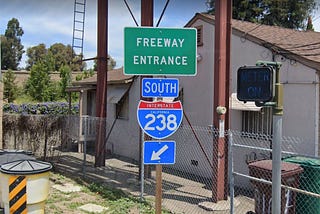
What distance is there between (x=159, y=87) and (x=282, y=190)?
2848 millimetres

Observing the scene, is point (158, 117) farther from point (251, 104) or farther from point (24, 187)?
point (251, 104)

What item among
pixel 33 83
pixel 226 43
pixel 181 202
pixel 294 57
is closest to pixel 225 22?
pixel 226 43

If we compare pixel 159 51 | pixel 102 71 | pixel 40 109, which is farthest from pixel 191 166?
pixel 40 109

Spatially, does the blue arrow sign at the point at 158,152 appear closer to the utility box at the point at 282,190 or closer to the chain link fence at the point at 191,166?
the chain link fence at the point at 191,166

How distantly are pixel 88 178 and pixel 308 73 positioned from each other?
260 inches

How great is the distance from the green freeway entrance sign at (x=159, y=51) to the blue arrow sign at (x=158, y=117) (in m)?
0.40

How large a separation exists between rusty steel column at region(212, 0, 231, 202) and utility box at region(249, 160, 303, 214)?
215cm

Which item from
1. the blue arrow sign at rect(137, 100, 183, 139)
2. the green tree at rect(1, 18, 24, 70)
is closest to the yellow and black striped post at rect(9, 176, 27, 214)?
the blue arrow sign at rect(137, 100, 183, 139)

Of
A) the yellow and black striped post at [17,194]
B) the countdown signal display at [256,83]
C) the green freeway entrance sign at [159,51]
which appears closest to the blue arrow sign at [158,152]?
the green freeway entrance sign at [159,51]

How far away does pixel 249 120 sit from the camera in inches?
385

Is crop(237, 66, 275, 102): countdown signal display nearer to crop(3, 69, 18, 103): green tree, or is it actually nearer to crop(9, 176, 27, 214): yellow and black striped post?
crop(9, 176, 27, 214): yellow and black striped post

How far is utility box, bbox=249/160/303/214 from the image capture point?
5625 millimetres

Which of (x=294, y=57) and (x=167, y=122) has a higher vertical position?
(x=294, y=57)

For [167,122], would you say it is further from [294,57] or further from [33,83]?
[33,83]
